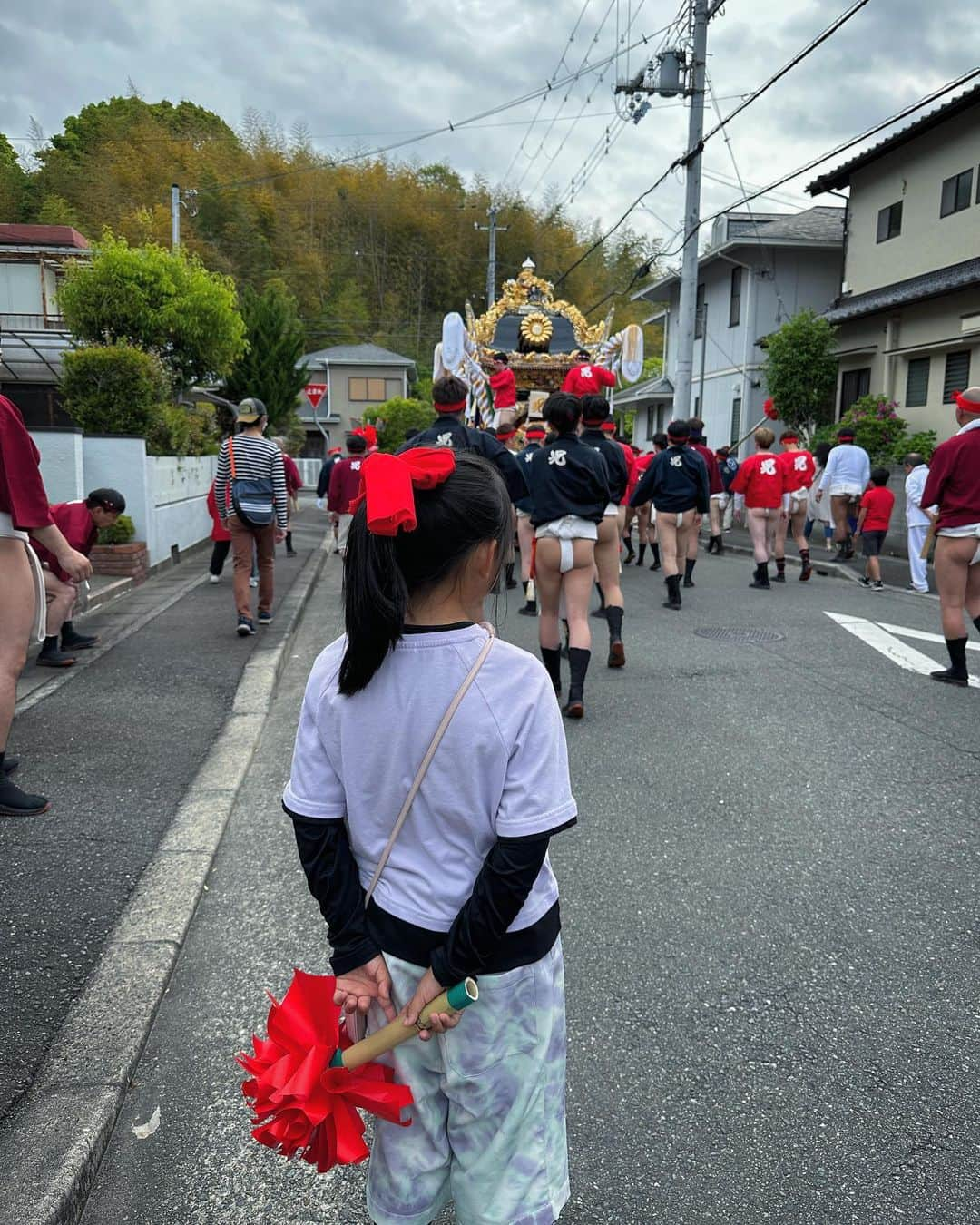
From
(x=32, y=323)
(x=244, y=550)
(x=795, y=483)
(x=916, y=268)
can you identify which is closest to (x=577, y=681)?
(x=244, y=550)

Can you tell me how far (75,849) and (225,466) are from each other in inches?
168

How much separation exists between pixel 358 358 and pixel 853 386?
3085 centimetres

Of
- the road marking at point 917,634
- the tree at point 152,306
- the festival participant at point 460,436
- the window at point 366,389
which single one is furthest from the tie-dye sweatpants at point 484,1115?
the window at point 366,389

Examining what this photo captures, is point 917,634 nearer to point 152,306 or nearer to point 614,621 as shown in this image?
point 614,621

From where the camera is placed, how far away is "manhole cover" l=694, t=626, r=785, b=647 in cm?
774

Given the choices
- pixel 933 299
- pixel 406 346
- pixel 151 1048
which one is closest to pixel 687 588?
pixel 151 1048

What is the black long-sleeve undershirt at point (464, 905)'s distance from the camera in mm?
1464

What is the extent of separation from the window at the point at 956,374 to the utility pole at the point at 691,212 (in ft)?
14.7

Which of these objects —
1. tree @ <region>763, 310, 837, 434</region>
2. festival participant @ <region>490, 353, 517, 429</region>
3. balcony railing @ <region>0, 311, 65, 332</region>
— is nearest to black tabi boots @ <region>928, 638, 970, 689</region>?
festival participant @ <region>490, 353, 517, 429</region>

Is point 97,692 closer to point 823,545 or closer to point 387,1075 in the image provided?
point 387,1075

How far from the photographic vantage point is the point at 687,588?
10570 mm

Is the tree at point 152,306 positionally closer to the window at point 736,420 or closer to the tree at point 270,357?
the tree at point 270,357

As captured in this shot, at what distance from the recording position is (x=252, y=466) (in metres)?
7.24

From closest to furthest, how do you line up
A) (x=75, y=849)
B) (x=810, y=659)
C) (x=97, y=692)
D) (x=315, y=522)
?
1. (x=75, y=849)
2. (x=97, y=692)
3. (x=810, y=659)
4. (x=315, y=522)
